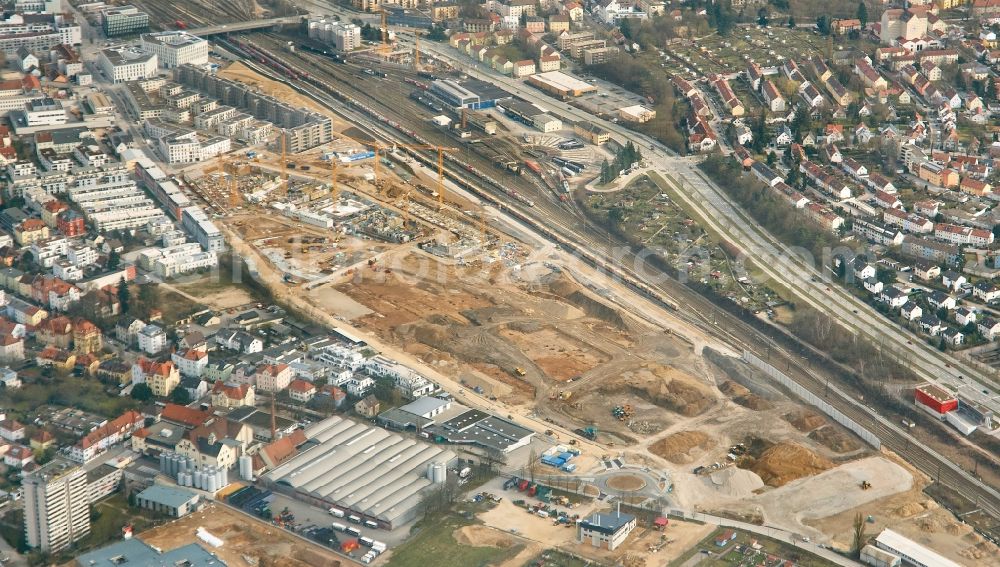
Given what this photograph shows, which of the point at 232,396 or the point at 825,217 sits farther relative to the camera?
the point at 825,217

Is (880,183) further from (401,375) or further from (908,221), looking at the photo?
(401,375)

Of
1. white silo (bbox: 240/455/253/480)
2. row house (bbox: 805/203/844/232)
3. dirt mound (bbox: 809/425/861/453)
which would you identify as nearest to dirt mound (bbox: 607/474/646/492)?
dirt mound (bbox: 809/425/861/453)

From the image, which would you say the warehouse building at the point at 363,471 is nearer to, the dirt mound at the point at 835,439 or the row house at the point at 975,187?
the dirt mound at the point at 835,439

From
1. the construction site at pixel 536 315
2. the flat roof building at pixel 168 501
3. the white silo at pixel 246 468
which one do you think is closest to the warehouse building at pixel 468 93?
the construction site at pixel 536 315

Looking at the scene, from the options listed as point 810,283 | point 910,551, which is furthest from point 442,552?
point 810,283

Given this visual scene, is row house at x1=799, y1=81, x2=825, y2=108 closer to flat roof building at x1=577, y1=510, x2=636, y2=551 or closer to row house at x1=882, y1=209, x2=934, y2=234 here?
row house at x1=882, y1=209, x2=934, y2=234

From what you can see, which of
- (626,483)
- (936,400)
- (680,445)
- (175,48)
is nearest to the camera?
(626,483)
